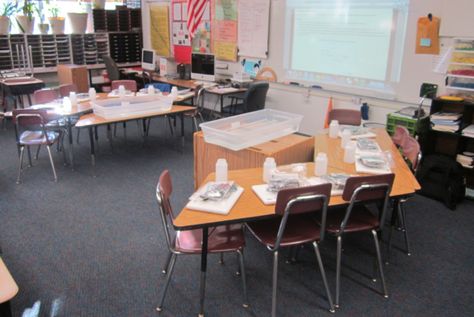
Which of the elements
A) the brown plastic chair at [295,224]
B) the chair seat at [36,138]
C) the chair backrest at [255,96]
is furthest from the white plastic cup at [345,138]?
the chair seat at [36,138]

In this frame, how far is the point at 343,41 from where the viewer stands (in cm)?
526

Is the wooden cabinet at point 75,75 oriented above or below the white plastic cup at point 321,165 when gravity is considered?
above

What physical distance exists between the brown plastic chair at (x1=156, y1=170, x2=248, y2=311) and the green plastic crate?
259 cm

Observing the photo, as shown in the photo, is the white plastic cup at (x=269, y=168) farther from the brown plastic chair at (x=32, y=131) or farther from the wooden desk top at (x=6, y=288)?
the brown plastic chair at (x=32, y=131)

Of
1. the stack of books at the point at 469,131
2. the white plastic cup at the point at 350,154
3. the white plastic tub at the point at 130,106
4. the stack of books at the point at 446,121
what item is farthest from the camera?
the white plastic tub at the point at 130,106

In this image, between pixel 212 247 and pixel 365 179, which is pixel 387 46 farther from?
pixel 212 247

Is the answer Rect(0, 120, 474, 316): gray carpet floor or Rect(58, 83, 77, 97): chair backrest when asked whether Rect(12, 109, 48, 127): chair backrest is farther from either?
Rect(58, 83, 77, 97): chair backrest

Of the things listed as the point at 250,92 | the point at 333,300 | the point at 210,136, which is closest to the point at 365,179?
the point at 333,300

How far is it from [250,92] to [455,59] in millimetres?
2571

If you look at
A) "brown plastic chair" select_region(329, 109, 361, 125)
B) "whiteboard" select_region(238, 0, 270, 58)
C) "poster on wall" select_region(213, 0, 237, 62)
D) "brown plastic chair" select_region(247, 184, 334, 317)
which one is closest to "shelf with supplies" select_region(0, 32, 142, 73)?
"poster on wall" select_region(213, 0, 237, 62)

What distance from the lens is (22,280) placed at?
275 cm

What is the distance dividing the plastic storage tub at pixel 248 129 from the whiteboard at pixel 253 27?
8.29ft

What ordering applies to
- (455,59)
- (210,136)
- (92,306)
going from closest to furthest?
(92,306)
(210,136)
(455,59)

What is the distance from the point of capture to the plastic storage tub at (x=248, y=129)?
11.2 ft
